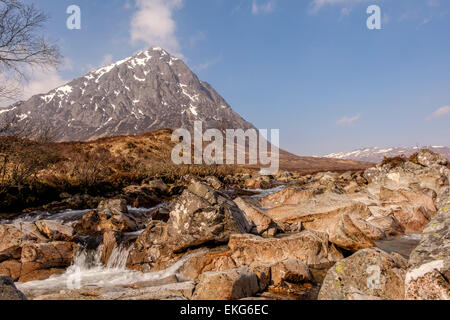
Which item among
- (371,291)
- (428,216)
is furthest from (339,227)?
(428,216)

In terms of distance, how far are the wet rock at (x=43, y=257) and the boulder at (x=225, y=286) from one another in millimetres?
6152

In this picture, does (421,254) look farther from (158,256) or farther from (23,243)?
(23,243)

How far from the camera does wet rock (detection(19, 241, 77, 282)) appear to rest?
827 cm

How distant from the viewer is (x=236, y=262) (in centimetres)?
744

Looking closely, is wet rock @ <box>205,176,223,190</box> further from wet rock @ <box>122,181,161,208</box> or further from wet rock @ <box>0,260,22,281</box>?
wet rock @ <box>0,260,22,281</box>

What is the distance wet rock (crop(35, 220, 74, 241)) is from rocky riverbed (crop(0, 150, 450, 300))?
35 mm

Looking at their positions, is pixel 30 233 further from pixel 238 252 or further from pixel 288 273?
pixel 288 273

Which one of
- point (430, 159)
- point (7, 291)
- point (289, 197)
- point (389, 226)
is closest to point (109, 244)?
point (7, 291)

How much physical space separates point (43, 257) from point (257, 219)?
7.68 meters

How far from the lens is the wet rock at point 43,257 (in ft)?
27.1

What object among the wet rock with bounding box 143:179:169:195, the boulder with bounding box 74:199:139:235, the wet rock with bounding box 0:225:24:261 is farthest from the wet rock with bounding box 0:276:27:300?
the wet rock with bounding box 143:179:169:195

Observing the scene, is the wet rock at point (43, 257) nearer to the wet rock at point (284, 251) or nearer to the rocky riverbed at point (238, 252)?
the rocky riverbed at point (238, 252)

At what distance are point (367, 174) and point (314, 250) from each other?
32421 millimetres

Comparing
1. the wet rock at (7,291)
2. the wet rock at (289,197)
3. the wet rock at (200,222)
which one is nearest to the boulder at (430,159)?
the wet rock at (289,197)
